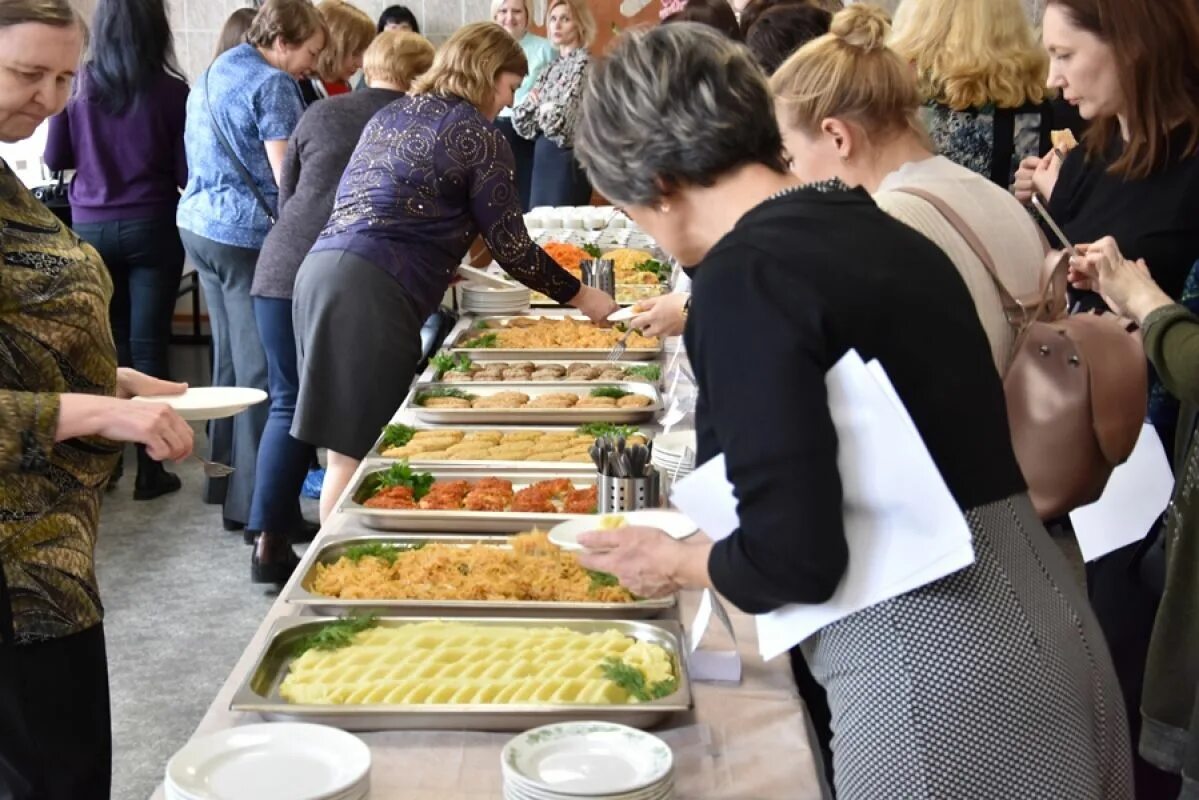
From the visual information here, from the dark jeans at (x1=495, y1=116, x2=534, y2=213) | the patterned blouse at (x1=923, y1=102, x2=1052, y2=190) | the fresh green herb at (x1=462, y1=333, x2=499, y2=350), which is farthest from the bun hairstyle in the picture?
the dark jeans at (x1=495, y1=116, x2=534, y2=213)

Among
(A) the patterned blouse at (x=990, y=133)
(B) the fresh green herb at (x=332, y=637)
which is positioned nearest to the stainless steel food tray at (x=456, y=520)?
(B) the fresh green herb at (x=332, y=637)

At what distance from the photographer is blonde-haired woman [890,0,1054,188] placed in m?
3.14

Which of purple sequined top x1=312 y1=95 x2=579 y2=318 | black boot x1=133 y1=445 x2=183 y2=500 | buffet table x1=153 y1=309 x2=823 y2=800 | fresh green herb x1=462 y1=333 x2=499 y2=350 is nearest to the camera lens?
buffet table x1=153 y1=309 x2=823 y2=800

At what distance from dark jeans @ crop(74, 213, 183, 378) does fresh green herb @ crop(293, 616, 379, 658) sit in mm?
3162

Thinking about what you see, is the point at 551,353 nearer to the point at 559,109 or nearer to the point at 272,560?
the point at 272,560

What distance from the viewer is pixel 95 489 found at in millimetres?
1808

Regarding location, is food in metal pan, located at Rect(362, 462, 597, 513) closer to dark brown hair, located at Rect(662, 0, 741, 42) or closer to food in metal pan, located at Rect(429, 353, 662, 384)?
food in metal pan, located at Rect(429, 353, 662, 384)

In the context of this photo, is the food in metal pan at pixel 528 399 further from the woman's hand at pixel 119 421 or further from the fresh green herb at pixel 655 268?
the fresh green herb at pixel 655 268

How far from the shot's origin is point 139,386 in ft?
6.48

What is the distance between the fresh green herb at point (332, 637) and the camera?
5.30 ft

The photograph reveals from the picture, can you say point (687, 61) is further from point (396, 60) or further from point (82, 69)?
point (82, 69)

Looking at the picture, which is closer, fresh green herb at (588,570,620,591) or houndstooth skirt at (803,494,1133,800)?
houndstooth skirt at (803,494,1133,800)

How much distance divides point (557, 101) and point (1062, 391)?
14.7 feet

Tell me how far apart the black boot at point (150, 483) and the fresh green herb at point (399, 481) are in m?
2.66
